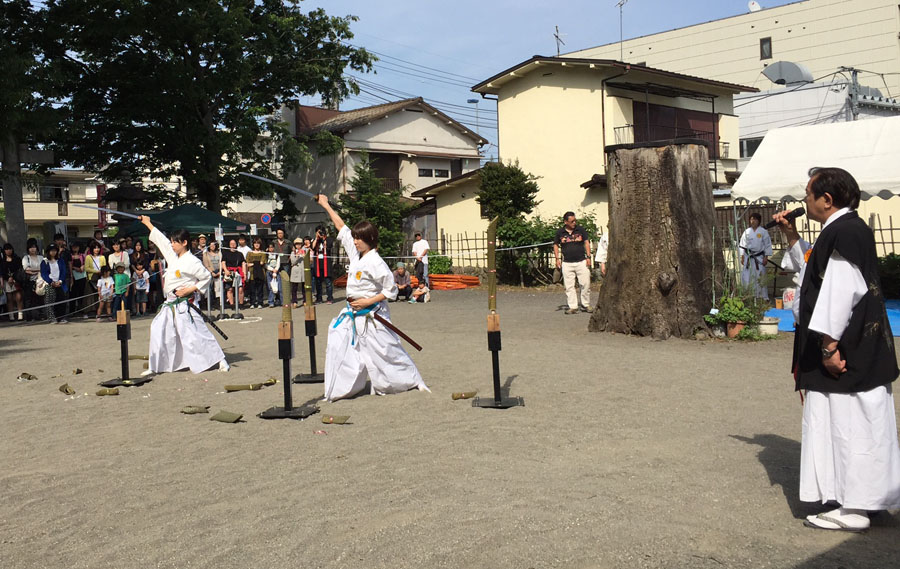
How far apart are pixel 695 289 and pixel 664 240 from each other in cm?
83

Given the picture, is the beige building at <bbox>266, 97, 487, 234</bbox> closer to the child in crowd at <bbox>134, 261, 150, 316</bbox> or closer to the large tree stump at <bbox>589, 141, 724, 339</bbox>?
the child in crowd at <bbox>134, 261, 150, 316</bbox>

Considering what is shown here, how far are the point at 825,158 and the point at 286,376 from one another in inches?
409

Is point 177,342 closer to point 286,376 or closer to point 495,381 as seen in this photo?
point 286,376

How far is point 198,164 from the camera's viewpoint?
→ 88.0ft

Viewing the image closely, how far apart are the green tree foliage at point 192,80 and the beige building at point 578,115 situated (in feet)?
23.2

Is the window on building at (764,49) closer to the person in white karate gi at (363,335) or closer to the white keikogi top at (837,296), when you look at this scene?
the person in white karate gi at (363,335)

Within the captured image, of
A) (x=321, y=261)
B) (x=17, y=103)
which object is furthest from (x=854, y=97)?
(x=17, y=103)

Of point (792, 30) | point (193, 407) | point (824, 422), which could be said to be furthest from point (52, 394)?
point (792, 30)

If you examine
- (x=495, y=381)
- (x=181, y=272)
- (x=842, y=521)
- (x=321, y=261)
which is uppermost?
(x=321, y=261)

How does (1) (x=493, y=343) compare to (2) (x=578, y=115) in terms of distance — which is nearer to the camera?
(1) (x=493, y=343)

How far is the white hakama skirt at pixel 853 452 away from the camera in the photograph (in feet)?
12.7

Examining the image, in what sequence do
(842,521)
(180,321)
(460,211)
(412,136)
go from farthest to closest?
(412,136), (460,211), (180,321), (842,521)

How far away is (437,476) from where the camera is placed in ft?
16.3

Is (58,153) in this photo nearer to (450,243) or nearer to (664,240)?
(450,243)
